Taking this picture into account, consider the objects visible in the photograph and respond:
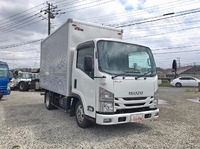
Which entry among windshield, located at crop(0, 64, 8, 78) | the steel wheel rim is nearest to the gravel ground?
the steel wheel rim

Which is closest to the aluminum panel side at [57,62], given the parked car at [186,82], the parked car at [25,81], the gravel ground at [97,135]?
the gravel ground at [97,135]

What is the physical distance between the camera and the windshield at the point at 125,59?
14.2 ft

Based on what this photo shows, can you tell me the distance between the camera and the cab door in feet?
14.5

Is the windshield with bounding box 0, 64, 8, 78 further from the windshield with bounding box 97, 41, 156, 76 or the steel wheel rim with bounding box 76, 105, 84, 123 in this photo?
the windshield with bounding box 97, 41, 156, 76

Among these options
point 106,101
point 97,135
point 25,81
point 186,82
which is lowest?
point 97,135

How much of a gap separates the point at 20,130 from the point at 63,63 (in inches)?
95.7

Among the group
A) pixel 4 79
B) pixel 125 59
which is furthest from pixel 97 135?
pixel 4 79

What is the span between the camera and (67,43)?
561cm

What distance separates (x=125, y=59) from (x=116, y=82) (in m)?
0.81

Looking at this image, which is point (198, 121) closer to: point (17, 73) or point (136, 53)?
point (136, 53)

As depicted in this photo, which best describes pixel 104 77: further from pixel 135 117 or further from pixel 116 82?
pixel 135 117

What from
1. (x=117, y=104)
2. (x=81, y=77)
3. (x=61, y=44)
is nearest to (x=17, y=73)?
(x=61, y=44)

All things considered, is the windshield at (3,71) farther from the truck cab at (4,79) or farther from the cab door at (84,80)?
the cab door at (84,80)

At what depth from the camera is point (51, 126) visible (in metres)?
5.39
